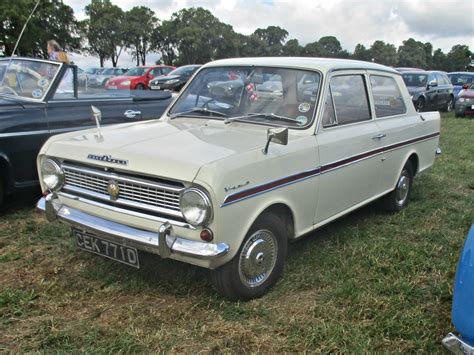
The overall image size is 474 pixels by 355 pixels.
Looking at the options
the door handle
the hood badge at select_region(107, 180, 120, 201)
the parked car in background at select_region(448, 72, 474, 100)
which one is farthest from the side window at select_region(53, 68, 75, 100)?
the parked car in background at select_region(448, 72, 474, 100)

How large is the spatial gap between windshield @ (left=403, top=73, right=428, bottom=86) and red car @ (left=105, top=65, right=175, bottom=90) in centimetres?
1026

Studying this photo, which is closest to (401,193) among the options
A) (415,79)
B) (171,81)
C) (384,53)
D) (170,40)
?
(415,79)

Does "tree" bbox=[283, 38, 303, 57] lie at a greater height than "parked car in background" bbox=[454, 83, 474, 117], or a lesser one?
greater

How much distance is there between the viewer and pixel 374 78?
15.1 feet

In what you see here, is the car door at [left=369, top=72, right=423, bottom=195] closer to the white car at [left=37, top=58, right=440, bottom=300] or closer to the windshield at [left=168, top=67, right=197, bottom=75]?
the white car at [left=37, top=58, right=440, bottom=300]

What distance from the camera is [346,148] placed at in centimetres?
381

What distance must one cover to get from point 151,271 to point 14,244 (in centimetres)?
140

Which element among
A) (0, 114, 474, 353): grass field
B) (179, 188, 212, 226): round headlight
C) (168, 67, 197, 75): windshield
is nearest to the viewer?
(179, 188, 212, 226): round headlight

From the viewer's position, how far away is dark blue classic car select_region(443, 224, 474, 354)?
2.16 m

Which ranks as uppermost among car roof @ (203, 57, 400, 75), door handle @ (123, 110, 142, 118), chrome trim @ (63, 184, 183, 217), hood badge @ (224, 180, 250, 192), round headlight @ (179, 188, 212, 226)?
car roof @ (203, 57, 400, 75)

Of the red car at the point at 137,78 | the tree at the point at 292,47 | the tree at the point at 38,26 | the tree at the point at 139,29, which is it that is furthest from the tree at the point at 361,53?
the red car at the point at 137,78

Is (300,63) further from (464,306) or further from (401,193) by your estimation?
(464,306)

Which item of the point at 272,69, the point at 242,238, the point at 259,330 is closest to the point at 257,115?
the point at 272,69

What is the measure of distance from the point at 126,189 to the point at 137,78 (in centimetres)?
1700
